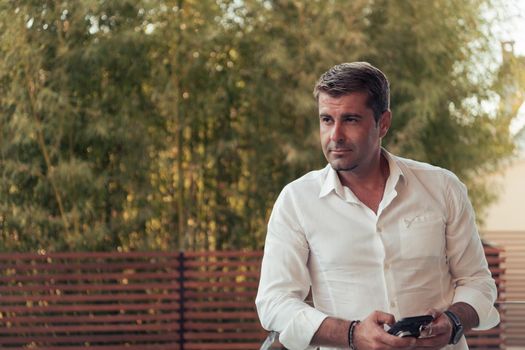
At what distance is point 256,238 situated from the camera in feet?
19.3

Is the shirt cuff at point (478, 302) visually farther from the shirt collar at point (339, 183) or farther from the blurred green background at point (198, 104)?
the blurred green background at point (198, 104)

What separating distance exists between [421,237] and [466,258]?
98 millimetres

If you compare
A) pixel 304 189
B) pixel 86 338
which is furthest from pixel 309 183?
pixel 86 338

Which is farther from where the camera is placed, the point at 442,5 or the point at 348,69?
the point at 442,5

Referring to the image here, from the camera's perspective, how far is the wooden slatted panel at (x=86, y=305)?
5.62 m

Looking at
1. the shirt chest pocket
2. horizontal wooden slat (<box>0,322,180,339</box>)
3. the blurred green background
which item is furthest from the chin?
horizontal wooden slat (<box>0,322,180,339</box>)

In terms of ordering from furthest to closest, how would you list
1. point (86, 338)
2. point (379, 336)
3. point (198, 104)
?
point (198, 104) < point (86, 338) < point (379, 336)

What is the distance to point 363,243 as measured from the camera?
1452 millimetres

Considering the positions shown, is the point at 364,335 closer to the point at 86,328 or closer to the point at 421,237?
the point at 421,237

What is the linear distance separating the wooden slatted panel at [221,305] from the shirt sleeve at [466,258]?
4.03 m

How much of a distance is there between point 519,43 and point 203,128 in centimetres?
200

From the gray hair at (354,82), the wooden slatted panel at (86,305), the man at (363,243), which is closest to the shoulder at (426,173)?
the man at (363,243)

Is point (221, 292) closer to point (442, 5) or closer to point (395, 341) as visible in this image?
point (442, 5)

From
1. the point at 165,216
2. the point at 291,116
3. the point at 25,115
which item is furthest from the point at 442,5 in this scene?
the point at 25,115
